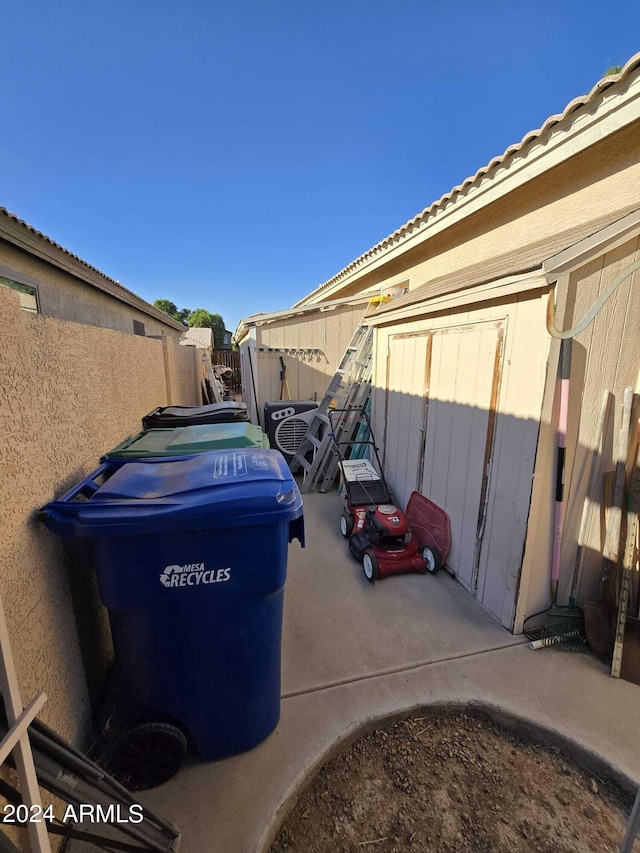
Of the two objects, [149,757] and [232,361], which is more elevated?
[232,361]

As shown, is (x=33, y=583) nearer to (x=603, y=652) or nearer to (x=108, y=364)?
(x=108, y=364)

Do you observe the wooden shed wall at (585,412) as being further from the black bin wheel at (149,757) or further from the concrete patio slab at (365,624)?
the black bin wheel at (149,757)

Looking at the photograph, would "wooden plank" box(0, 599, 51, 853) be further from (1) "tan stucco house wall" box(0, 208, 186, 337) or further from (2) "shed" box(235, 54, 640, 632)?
(1) "tan stucco house wall" box(0, 208, 186, 337)

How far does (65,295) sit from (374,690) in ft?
23.7

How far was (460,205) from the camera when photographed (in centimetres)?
406

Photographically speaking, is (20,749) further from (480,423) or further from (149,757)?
(480,423)

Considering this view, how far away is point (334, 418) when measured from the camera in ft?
18.5

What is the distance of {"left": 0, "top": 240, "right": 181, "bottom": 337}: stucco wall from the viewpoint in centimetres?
476

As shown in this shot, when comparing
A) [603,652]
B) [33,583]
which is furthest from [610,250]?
[33,583]

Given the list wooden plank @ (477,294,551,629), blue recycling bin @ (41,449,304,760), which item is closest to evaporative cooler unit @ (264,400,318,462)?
wooden plank @ (477,294,551,629)

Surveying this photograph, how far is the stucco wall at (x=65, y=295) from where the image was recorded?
4758 millimetres

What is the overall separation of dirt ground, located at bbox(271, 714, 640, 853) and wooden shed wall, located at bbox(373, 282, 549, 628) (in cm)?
94

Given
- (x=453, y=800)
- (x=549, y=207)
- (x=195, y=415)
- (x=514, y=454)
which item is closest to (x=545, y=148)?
(x=549, y=207)

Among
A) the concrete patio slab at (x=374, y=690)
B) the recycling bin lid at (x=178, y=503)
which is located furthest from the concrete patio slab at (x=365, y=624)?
the recycling bin lid at (x=178, y=503)
